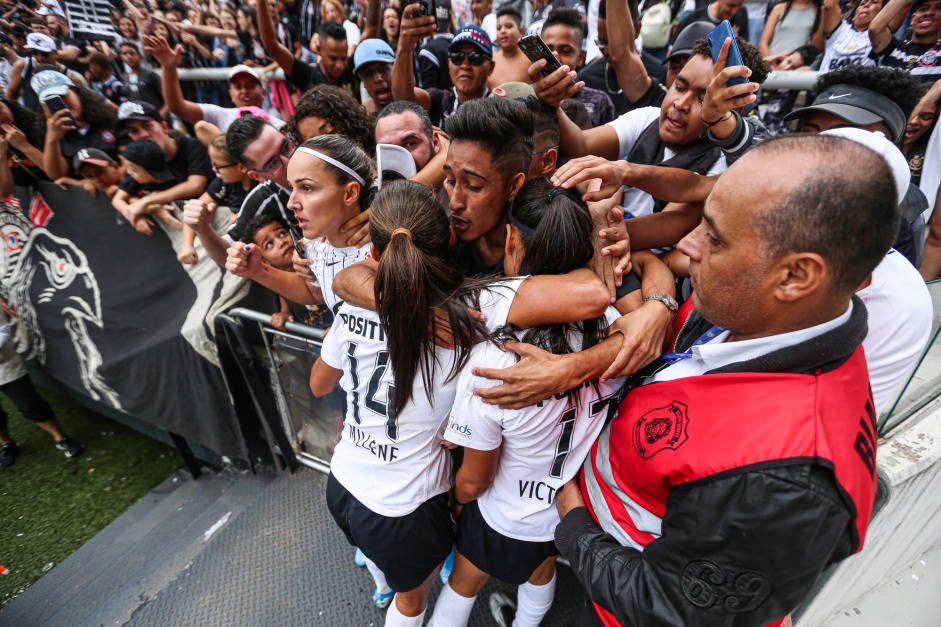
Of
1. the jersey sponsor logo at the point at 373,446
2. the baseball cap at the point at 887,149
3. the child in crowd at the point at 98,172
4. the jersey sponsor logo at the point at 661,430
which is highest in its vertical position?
the baseball cap at the point at 887,149

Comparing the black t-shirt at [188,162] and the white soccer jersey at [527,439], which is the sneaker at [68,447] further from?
the white soccer jersey at [527,439]

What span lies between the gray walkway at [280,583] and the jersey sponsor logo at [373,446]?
1.35 m

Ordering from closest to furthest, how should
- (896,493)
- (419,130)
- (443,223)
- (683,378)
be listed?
(683,378) → (443,223) → (896,493) → (419,130)

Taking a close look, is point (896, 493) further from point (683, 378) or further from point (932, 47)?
point (932, 47)

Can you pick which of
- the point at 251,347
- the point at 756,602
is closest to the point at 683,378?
the point at 756,602

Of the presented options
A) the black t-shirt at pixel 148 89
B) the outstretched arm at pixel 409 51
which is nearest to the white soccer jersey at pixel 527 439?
the outstretched arm at pixel 409 51

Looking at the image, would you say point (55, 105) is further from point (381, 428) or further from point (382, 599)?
point (382, 599)

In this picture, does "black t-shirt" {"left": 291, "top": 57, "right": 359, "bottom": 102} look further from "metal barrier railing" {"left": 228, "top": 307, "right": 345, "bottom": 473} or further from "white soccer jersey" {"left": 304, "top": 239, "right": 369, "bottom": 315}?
"white soccer jersey" {"left": 304, "top": 239, "right": 369, "bottom": 315}

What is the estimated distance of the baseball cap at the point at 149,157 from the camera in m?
3.73

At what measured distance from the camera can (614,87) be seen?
12.0ft

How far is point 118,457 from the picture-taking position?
4.72 metres

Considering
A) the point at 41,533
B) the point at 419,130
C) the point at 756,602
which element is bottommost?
the point at 41,533

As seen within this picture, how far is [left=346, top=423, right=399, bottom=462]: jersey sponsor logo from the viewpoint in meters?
1.83

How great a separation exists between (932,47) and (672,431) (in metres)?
3.96
